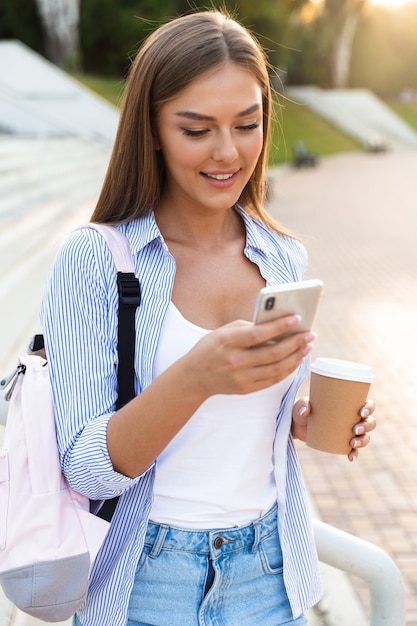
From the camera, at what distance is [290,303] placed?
50.7 inches

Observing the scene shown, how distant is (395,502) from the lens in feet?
14.4

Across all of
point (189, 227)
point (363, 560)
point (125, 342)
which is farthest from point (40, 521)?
point (363, 560)

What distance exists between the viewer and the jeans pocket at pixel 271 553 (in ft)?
5.52

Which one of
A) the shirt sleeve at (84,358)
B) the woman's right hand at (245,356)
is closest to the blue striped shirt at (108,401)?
the shirt sleeve at (84,358)

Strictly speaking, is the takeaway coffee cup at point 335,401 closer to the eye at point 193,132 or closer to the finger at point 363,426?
the finger at point 363,426

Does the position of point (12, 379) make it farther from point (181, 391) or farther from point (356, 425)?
point (356, 425)

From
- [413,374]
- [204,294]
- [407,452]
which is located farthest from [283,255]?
[413,374]

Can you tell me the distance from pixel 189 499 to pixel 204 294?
0.41 m

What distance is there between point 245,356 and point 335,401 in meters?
0.45

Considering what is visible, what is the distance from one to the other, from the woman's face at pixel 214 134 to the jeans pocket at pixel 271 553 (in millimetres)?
685

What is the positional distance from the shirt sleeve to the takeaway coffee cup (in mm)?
428

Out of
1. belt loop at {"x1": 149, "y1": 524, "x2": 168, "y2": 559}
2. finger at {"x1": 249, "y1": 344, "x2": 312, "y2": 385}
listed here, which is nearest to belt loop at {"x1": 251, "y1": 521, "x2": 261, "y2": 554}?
belt loop at {"x1": 149, "y1": 524, "x2": 168, "y2": 559}

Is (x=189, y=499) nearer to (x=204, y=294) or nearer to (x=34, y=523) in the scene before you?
(x=34, y=523)

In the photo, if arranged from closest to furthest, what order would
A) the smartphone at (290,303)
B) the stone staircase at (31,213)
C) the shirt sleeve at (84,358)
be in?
the smartphone at (290,303), the shirt sleeve at (84,358), the stone staircase at (31,213)
